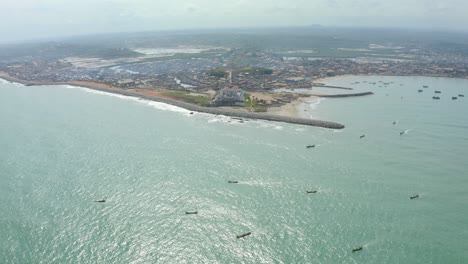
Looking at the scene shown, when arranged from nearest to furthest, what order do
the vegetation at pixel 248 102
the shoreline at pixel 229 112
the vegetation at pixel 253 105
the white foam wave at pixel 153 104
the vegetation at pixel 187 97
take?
the shoreline at pixel 229 112, the vegetation at pixel 253 105, the white foam wave at pixel 153 104, the vegetation at pixel 248 102, the vegetation at pixel 187 97

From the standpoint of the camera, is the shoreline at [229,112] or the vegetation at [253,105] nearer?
the shoreline at [229,112]

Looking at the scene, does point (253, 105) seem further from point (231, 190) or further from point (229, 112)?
point (231, 190)

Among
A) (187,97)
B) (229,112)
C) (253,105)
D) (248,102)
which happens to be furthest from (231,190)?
(187,97)

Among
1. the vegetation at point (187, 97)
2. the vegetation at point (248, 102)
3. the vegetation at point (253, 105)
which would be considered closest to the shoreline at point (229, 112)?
the vegetation at point (187, 97)

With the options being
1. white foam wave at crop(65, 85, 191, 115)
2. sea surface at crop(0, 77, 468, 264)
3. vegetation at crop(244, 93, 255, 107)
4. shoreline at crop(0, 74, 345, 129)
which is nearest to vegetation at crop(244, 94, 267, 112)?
vegetation at crop(244, 93, 255, 107)

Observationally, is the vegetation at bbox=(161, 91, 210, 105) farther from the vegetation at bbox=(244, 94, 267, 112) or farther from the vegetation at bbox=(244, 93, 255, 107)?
the vegetation at bbox=(244, 94, 267, 112)

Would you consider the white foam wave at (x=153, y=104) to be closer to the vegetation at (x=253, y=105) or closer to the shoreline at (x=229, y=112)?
the shoreline at (x=229, y=112)

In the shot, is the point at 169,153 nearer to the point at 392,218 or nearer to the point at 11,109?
the point at 392,218
